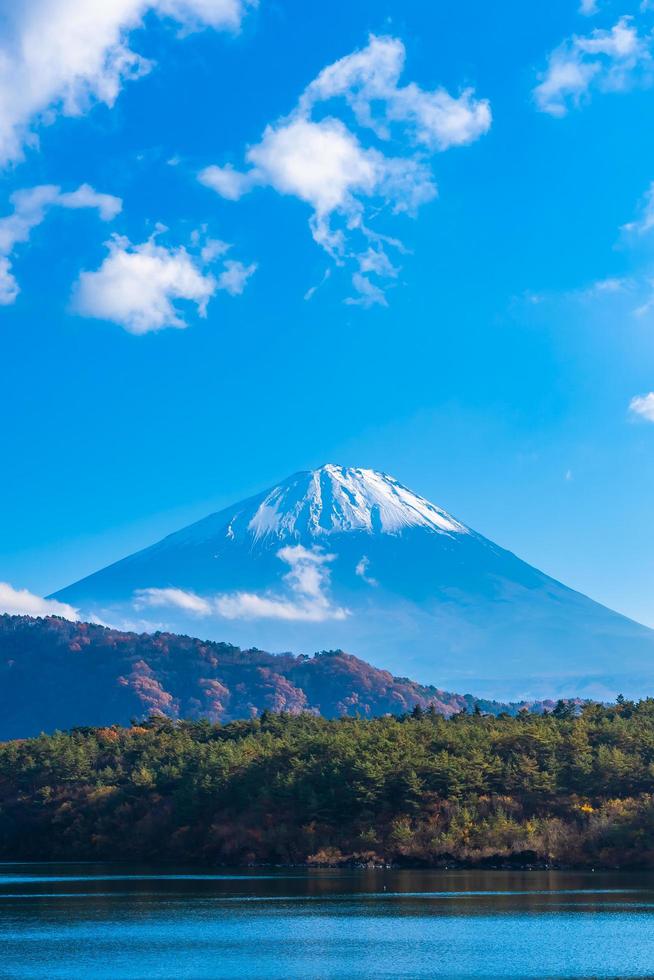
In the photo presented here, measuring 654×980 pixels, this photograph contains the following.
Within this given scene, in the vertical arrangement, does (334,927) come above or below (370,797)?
below

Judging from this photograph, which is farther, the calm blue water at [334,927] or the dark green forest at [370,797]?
the dark green forest at [370,797]

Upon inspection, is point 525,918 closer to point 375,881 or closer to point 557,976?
point 557,976

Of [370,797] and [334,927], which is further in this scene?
[370,797]

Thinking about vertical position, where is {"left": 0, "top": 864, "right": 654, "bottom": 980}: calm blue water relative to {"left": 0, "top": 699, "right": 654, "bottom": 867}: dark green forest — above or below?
below

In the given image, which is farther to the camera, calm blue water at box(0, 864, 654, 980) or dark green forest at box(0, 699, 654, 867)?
dark green forest at box(0, 699, 654, 867)

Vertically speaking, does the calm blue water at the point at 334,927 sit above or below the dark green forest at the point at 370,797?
below
